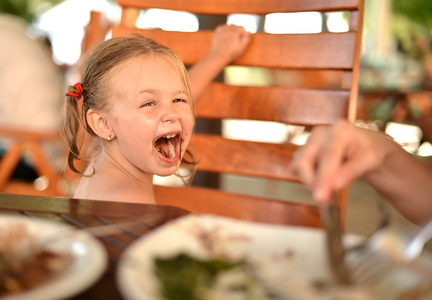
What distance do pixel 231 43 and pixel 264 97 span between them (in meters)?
0.18

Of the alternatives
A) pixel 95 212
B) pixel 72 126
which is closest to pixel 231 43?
pixel 72 126

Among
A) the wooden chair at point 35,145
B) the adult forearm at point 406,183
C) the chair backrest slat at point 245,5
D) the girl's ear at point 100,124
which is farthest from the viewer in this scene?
→ the wooden chair at point 35,145

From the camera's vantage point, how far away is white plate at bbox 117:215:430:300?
0.43 m

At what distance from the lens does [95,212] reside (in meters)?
0.71

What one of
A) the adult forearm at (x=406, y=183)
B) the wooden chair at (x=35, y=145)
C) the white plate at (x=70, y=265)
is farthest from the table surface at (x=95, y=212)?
the wooden chair at (x=35, y=145)

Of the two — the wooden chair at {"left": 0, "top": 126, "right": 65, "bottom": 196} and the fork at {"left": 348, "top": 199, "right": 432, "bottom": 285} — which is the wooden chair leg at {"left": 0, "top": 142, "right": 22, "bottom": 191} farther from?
the fork at {"left": 348, "top": 199, "right": 432, "bottom": 285}

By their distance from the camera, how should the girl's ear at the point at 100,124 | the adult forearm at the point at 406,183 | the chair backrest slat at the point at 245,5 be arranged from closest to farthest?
1. the adult forearm at the point at 406,183
2. the chair backrest slat at the point at 245,5
3. the girl's ear at the point at 100,124

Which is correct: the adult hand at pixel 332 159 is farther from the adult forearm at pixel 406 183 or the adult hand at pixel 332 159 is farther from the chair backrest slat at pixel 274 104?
the chair backrest slat at pixel 274 104

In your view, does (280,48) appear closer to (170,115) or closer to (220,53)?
(220,53)

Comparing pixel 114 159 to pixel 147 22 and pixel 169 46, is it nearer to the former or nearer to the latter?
pixel 169 46

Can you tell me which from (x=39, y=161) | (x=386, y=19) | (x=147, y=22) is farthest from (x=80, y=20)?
(x=147, y=22)

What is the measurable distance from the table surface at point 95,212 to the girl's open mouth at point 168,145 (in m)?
→ 0.65

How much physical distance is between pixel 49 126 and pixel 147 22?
39.8 inches

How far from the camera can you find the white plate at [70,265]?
42 cm
